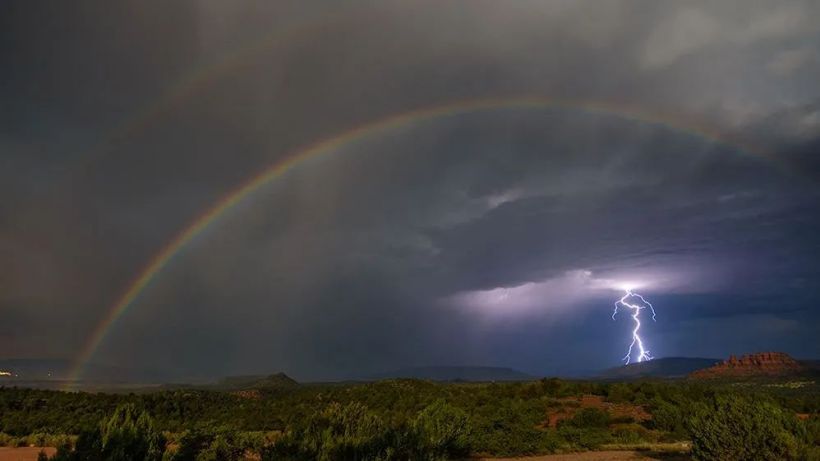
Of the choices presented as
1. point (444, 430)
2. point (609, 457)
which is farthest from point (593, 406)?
point (444, 430)

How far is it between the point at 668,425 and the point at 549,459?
602 inches

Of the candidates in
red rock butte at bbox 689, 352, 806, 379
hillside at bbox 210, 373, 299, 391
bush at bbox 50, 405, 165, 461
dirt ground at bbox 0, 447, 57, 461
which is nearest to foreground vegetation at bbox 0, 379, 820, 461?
bush at bbox 50, 405, 165, 461

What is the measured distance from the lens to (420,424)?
22.0 m

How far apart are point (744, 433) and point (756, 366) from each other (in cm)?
15550

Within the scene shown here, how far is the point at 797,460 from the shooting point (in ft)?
49.6

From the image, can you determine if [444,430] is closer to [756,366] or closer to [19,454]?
[19,454]

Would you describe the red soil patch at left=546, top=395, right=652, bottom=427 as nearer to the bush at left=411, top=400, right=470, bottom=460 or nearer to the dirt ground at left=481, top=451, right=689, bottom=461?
the dirt ground at left=481, top=451, right=689, bottom=461

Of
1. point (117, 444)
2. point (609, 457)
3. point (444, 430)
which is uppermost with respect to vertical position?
point (117, 444)

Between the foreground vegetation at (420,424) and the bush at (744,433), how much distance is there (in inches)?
1.4

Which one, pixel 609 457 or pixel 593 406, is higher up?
pixel 593 406

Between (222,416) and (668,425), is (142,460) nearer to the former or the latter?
(668,425)

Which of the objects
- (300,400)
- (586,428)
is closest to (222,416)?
(300,400)

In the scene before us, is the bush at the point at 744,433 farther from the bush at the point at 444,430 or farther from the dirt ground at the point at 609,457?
the bush at the point at 444,430

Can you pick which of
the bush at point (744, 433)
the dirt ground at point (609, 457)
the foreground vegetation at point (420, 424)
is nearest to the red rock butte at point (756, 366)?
the foreground vegetation at point (420, 424)
